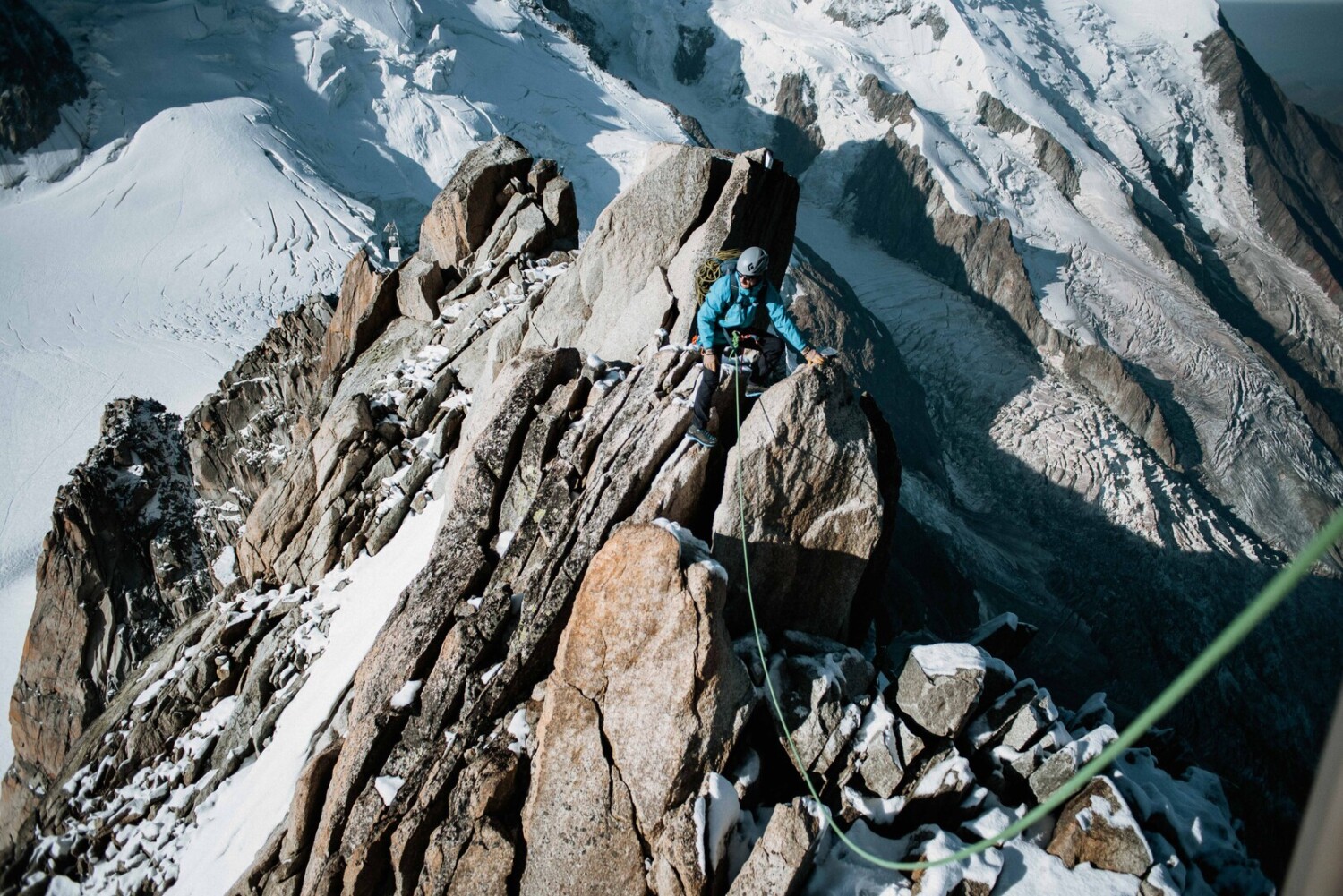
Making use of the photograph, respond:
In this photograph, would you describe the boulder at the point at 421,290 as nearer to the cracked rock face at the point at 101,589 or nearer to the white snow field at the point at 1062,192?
the cracked rock face at the point at 101,589

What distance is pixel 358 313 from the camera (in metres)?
19.0

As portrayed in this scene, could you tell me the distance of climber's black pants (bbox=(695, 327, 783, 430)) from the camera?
28.8ft

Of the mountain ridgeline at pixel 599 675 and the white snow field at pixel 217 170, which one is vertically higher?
the mountain ridgeline at pixel 599 675

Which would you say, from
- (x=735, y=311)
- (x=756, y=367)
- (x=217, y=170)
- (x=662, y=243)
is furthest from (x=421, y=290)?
(x=217, y=170)

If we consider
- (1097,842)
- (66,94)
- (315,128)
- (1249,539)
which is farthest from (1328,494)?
(66,94)

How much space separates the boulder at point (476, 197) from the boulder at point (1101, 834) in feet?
56.9

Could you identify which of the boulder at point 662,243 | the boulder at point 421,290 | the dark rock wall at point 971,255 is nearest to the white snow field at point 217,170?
the boulder at point 421,290

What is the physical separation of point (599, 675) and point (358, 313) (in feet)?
50.0

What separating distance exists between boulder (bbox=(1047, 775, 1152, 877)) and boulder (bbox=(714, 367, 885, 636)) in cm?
299

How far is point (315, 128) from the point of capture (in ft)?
169

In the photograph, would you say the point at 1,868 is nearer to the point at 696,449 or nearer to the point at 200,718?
the point at 200,718

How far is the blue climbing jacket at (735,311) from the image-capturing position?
9008 millimetres

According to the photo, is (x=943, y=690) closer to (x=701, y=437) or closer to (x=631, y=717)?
(x=631, y=717)

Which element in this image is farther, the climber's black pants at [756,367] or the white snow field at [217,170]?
the white snow field at [217,170]
